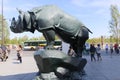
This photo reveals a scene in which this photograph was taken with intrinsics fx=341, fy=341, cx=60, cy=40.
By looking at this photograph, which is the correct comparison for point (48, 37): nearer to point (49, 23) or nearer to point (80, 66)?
point (49, 23)

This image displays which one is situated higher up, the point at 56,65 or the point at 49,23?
the point at 49,23

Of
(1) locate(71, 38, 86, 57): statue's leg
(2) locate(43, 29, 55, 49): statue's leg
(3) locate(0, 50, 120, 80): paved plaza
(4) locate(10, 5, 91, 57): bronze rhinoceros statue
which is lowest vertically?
(3) locate(0, 50, 120, 80): paved plaza

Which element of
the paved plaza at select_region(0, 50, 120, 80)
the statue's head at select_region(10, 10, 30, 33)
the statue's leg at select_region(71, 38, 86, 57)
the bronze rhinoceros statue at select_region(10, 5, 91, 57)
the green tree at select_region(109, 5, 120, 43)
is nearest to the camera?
the bronze rhinoceros statue at select_region(10, 5, 91, 57)

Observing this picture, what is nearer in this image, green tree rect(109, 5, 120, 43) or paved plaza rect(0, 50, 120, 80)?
paved plaza rect(0, 50, 120, 80)

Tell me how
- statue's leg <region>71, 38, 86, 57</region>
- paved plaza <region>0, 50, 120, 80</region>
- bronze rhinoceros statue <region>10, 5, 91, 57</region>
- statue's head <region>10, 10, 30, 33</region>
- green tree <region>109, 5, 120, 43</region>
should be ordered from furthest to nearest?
1. green tree <region>109, 5, 120, 43</region>
2. paved plaza <region>0, 50, 120, 80</region>
3. statue's leg <region>71, 38, 86, 57</region>
4. statue's head <region>10, 10, 30, 33</region>
5. bronze rhinoceros statue <region>10, 5, 91, 57</region>

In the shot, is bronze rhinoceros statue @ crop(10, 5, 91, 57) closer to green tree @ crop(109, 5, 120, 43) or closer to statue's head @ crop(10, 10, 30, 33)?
statue's head @ crop(10, 10, 30, 33)

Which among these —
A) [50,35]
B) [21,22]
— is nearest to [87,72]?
[50,35]

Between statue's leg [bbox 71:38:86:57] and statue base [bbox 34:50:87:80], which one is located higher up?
statue's leg [bbox 71:38:86:57]

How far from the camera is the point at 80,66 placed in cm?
1052

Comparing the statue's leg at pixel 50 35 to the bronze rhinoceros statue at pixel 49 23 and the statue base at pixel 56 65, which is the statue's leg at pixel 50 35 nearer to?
the bronze rhinoceros statue at pixel 49 23

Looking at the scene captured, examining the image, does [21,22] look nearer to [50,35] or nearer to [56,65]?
[50,35]

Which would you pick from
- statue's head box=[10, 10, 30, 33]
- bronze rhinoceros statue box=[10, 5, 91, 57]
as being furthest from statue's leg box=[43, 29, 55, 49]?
statue's head box=[10, 10, 30, 33]

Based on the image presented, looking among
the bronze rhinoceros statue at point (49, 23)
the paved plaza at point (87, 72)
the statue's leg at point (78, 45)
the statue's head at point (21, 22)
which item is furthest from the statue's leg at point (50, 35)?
the paved plaza at point (87, 72)

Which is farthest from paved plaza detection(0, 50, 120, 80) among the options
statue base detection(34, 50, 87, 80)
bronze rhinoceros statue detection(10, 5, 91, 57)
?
bronze rhinoceros statue detection(10, 5, 91, 57)
